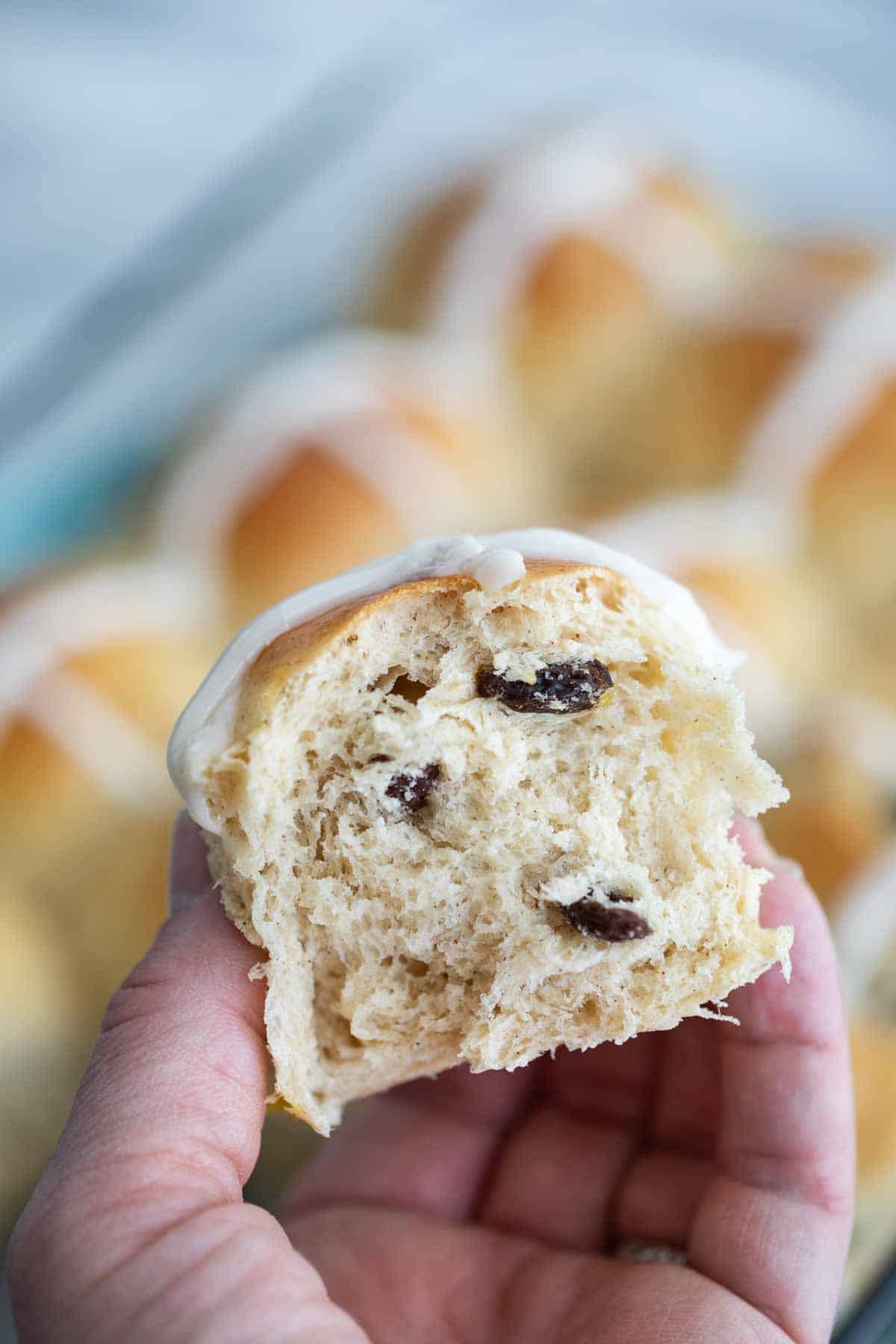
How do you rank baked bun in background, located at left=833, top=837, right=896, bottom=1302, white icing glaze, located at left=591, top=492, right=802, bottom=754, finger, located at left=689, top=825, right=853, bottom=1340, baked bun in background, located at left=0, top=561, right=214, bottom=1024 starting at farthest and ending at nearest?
white icing glaze, located at left=591, top=492, right=802, bottom=754 → baked bun in background, located at left=0, top=561, right=214, bottom=1024 → baked bun in background, located at left=833, top=837, right=896, bottom=1302 → finger, located at left=689, top=825, right=853, bottom=1340

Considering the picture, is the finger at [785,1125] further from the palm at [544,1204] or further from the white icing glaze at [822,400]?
the white icing glaze at [822,400]

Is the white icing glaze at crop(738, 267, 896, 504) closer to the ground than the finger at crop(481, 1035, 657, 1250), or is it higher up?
higher up

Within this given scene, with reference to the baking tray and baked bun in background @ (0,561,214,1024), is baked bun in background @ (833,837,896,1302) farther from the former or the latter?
the baking tray

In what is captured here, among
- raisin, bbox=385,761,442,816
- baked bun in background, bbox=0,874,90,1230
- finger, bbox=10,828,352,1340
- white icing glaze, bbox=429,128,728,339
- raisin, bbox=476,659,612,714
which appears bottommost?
baked bun in background, bbox=0,874,90,1230

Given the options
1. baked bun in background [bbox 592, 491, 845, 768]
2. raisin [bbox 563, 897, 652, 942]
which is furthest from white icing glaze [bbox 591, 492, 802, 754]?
raisin [bbox 563, 897, 652, 942]

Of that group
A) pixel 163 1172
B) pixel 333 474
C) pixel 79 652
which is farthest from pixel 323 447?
pixel 163 1172

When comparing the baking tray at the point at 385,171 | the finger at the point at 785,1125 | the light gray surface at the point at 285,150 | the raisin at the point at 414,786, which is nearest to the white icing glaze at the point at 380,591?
the raisin at the point at 414,786

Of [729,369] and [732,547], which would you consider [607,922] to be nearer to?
[732,547]
